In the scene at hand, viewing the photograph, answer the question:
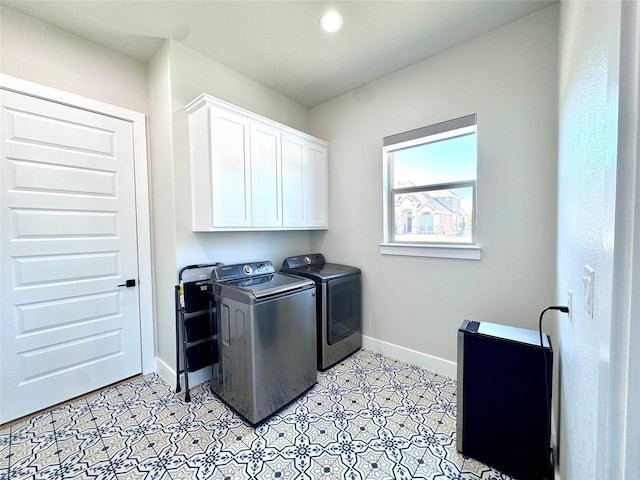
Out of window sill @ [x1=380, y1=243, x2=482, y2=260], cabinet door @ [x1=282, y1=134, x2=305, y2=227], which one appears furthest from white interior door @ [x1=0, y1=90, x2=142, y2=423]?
window sill @ [x1=380, y1=243, x2=482, y2=260]

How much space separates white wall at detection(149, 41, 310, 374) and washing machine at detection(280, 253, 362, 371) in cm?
66

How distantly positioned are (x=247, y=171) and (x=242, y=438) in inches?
78.0

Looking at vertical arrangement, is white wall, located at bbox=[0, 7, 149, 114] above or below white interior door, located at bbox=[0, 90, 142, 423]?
above

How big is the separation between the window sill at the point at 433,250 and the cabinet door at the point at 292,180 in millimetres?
945

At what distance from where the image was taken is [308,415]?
196 cm

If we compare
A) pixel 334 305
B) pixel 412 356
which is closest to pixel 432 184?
pixel 334 305

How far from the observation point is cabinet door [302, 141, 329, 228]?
9.68 feet

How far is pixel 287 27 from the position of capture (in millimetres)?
2057

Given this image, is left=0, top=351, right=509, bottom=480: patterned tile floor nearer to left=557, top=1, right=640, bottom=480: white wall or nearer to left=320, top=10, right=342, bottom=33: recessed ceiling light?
left=557, top=1, right=640, bottom=480: white wall

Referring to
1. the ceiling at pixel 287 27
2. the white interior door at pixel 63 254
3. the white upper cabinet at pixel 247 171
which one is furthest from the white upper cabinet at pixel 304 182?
the white interior door at pixel 63 254

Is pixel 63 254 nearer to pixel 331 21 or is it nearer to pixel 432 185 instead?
pixel 331 21

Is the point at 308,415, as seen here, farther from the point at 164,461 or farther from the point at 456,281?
the point at 456,281

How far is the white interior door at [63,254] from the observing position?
1.88 metres

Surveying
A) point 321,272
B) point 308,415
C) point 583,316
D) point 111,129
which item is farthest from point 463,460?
point 111,129
